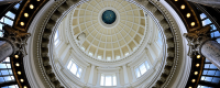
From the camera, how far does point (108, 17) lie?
3806 centimetres

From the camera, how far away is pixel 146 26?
99.4 feet

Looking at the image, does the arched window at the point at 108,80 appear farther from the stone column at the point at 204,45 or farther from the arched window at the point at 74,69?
the stone column at the point at 204,45

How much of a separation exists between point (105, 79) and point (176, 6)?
21020 millimetres

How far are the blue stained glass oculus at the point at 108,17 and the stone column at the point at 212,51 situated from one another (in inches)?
1118

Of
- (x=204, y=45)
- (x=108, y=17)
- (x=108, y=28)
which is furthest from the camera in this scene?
(x=108, y=28)

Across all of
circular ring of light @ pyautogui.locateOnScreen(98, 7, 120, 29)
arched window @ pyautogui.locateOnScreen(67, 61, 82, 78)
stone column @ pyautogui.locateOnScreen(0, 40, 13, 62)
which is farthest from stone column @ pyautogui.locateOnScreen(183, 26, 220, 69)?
circular ring of light @ pyautogui.locateOnScreen(98, 7, 120, 29)

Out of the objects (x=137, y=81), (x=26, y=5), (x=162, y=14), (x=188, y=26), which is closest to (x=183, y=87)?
(x=188, y=26)

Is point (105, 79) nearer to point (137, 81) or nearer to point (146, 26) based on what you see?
point (137, 81)

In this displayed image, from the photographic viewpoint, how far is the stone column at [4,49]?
9.21 meters

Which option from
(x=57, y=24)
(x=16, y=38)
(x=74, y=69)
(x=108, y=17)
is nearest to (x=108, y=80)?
(x=74, y=69)

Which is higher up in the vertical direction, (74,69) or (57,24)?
(74,69)

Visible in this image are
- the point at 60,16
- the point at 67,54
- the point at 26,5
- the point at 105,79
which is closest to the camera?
the point at 26,5

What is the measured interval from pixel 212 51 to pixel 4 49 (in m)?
13.4

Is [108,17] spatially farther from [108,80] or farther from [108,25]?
[108,80]
